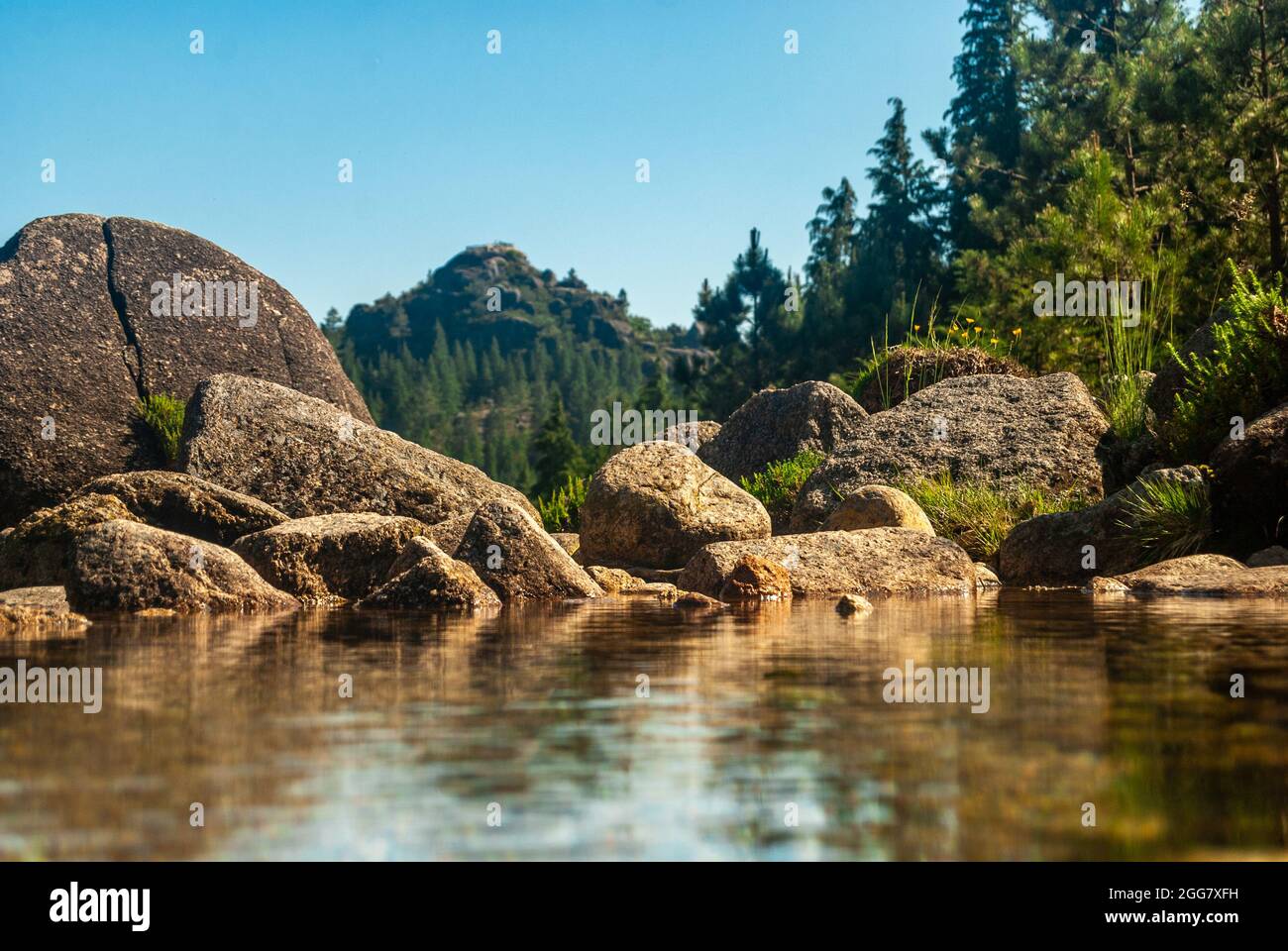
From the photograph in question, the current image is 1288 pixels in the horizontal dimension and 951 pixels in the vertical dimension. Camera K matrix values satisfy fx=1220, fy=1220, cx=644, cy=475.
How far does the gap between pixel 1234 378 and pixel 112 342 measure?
1322 centimetres

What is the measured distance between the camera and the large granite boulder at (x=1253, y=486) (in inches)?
440

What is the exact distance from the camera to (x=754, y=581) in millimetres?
10898

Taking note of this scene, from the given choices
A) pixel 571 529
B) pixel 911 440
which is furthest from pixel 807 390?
pixel 571 529

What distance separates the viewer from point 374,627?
815 centimetres

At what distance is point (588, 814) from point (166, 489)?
10239 mm

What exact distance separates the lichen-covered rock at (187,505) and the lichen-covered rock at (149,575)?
2096mm

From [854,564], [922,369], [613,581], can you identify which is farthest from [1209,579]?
[922,369]

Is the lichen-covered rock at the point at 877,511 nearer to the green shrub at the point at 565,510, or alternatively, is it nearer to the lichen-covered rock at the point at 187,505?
the green shrub at the point at 565,510

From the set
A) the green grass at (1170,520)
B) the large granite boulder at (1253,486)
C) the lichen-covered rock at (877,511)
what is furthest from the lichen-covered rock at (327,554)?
the large granite boulder at (1253,486)

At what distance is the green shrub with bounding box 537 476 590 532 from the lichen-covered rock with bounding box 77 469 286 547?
22.5ft

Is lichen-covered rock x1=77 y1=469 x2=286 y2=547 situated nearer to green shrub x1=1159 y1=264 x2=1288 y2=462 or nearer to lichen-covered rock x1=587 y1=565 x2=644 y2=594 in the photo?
lichen-covered rock x1=587 y1=565 x2=644 y2=594

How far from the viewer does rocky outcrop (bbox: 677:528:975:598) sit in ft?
37.4

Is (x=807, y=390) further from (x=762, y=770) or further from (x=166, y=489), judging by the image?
(x=762, y=770)
